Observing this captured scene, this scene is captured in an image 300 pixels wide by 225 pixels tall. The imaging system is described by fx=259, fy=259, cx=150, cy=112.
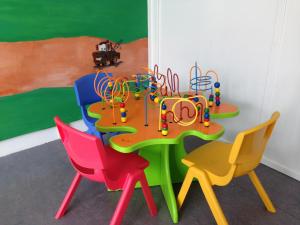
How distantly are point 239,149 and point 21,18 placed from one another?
2.09m

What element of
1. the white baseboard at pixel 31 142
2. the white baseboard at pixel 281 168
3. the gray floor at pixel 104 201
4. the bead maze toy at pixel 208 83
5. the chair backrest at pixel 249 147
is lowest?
the gray floor at pixel 104 201

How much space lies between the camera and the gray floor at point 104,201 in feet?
5.34

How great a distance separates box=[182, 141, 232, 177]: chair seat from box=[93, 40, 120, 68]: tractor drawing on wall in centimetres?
164

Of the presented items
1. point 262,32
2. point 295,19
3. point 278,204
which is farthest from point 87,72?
point 278,204

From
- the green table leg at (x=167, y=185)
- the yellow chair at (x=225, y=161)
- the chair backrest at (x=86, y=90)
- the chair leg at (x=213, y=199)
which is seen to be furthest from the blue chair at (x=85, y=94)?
the chair leg at (x=213, y=199)

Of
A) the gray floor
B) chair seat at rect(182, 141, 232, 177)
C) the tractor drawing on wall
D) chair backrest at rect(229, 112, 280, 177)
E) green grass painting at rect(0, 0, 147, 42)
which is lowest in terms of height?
the gray floor

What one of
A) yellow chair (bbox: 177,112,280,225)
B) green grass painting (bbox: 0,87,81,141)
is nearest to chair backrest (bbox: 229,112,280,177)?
yellow chair (bbox: 177,112,280,225)

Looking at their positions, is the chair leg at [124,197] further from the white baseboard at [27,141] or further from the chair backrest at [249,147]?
the white baseboard at [27,141]

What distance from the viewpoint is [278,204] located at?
1.75 metres

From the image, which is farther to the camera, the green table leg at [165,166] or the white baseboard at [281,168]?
the white baseboard at [281,168]

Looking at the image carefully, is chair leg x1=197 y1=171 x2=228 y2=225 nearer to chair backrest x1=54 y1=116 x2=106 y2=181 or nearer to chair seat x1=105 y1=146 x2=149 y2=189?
chair seat x1=105 y1=146 x2=149 y2=189

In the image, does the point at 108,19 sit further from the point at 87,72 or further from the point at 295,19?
the point at 295,19

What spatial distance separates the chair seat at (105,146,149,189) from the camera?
1424 millimetres

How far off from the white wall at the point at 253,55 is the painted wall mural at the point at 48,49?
743mm
